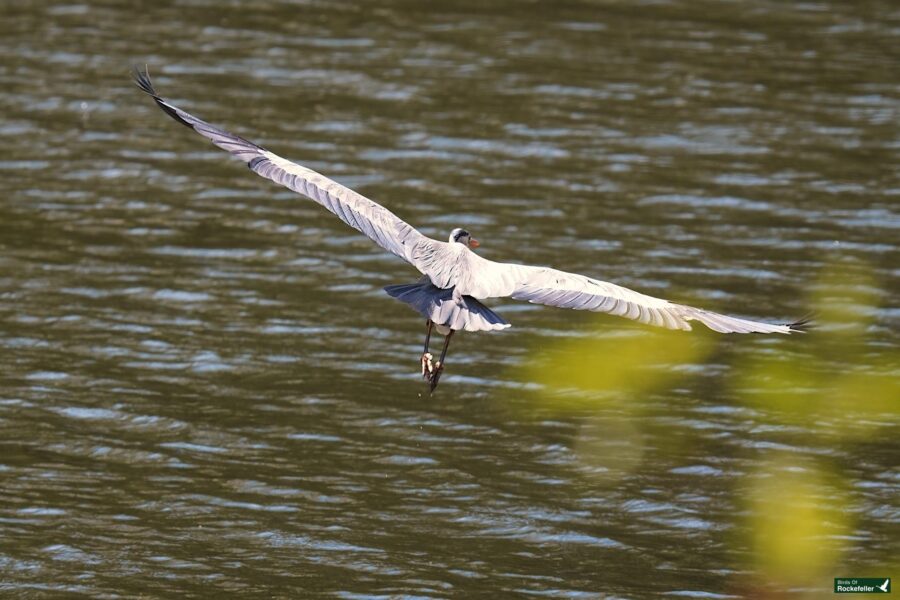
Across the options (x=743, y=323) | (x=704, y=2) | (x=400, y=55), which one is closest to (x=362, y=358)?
(x=743, y=323)

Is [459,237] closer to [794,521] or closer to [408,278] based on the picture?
[794,521]

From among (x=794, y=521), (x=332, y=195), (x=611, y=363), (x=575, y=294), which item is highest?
(x=332, y=195)

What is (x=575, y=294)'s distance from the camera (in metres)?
10.5

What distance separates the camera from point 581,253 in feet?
55.1

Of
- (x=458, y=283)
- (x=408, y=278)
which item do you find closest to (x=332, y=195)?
(x=458, y=283)

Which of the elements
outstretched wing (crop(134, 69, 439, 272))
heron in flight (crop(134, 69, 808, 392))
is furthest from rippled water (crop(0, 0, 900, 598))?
outstretched wing (crop(134, 69, 439, 272))

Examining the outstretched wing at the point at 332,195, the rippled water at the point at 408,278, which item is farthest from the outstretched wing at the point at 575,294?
the rippled water at the point at 408,278

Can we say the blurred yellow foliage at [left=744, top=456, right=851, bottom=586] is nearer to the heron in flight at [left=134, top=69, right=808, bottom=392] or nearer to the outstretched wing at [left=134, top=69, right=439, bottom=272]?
the heron in flight at [left=134, top=69, right=808, bottom=392]

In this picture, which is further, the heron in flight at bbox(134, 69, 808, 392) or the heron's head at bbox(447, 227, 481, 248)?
the heron's head at bbox(447, 227, 481, 248)

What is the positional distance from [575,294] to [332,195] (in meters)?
1.75

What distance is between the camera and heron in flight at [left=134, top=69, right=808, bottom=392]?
10188mm

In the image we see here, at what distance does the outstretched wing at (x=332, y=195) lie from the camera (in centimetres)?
1087

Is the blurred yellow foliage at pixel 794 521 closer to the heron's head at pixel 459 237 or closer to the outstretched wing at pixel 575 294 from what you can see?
the outstretched wing at pixel 575 294

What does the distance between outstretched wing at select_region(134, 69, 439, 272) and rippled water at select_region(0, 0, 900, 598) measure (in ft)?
7.74
